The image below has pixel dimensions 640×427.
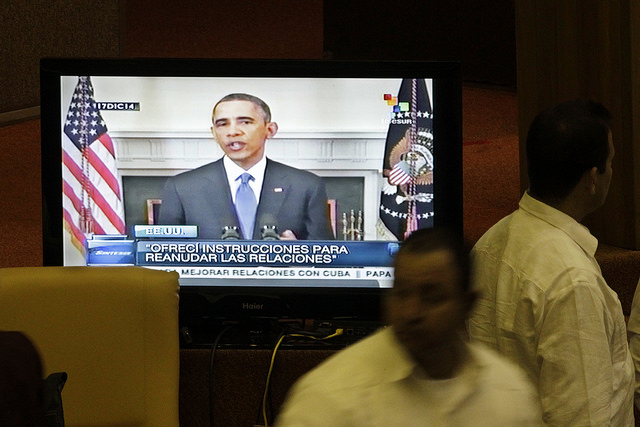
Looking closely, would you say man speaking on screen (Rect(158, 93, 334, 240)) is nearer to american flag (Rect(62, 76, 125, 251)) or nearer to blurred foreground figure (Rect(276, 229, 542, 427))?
american flag (Rect(62, 76, 125, 251))

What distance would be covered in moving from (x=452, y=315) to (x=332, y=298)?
5.29ft

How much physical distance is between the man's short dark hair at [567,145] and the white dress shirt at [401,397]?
27.3 inches

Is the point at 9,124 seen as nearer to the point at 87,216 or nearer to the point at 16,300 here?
the point at 87,216

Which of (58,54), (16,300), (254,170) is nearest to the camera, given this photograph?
(16,300)

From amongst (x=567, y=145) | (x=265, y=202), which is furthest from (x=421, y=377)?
(x=265, y=202)

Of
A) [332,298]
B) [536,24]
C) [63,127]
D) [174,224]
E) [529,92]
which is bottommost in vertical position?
[332,298]

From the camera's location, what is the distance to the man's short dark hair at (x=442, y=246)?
114 centimetres

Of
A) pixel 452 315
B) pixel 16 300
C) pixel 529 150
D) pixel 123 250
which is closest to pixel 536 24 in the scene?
pixel 123 250

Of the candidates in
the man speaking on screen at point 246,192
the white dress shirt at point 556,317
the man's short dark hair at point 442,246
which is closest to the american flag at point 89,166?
the man speaking on screen at point 246,192

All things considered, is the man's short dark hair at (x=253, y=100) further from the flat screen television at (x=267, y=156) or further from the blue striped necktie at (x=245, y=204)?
the blue striped necktie at (x=245, y=204)

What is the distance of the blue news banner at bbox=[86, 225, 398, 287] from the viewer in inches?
106

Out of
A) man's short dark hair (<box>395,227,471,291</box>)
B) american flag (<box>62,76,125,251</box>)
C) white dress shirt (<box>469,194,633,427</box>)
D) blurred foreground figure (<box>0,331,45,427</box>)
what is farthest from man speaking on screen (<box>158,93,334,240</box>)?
man's short dark hair (<box>395,227,471,291</box>)

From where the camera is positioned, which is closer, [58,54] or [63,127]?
[63,127]

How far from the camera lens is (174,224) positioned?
2.69 metres
